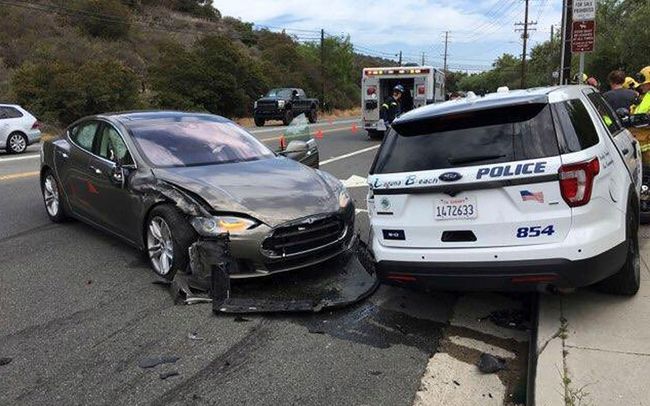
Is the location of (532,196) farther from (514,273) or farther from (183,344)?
(183,344)

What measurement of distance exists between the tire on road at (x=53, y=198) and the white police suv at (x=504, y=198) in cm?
472

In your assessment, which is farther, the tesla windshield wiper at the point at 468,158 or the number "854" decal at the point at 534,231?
the tesla windshield wiper at the point at 468,158

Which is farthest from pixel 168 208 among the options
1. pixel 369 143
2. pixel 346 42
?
pixel 346 42

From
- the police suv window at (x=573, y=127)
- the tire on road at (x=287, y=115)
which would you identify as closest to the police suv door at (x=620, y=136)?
the police suv window at (x=573, y=127)

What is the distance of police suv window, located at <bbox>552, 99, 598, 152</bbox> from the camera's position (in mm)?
3928

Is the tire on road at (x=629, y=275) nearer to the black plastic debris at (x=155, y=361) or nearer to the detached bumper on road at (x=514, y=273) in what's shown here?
the detached bumper on road at (x=514, y=273)

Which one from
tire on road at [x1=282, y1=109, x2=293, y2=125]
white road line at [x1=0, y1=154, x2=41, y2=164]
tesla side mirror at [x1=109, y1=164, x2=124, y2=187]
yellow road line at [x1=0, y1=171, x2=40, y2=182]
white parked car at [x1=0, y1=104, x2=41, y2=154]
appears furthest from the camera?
tire on road at [x1=282, y1=109, x2=293, y2=125]

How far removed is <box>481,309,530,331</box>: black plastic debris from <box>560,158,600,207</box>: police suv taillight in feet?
3.76

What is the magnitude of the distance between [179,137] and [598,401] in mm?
4703

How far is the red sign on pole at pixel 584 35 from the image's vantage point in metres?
11.5

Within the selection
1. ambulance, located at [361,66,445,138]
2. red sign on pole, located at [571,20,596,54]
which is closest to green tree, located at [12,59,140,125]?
ambulance, located at [361,66,445,138]

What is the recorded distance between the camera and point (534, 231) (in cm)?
394

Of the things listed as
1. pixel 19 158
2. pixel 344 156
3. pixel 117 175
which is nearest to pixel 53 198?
pixel 117 175

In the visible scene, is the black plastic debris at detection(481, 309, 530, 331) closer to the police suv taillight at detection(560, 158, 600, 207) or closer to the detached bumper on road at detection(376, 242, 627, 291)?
the detached bumper on road at detection(376, 242, 627, 291)
